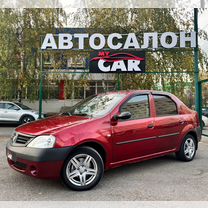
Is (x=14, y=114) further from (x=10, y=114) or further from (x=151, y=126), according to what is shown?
→ (x=151, y=126)

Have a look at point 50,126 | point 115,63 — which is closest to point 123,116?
point 50,126

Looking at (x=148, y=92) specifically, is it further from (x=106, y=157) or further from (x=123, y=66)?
(x=123, y=66)

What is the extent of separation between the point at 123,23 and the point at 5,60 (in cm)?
702

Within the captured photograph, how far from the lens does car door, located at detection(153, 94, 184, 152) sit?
531 cm

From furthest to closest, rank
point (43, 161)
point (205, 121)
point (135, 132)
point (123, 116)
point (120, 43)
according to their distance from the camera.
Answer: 1. point (120, 43)
2. point (205, 121)
3. point (135, 132)
4. point (123, 116)
5. point (43, 161)

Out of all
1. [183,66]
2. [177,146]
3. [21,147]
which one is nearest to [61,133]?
[21,147]

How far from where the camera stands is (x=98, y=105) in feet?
16.6

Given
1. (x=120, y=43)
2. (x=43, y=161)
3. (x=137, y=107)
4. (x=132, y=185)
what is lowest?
(x=132, y=185)

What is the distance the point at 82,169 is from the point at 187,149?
296 centimetres

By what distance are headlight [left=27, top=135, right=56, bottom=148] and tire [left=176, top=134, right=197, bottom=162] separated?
319 cm

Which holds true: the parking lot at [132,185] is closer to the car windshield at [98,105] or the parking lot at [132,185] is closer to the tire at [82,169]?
the tire at [82,169]

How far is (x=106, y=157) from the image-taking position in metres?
4.44

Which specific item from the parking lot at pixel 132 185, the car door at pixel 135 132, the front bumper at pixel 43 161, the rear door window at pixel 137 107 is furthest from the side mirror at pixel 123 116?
the parking lot at pixel 132 185

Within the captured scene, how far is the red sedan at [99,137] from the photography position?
3951 millimetres
